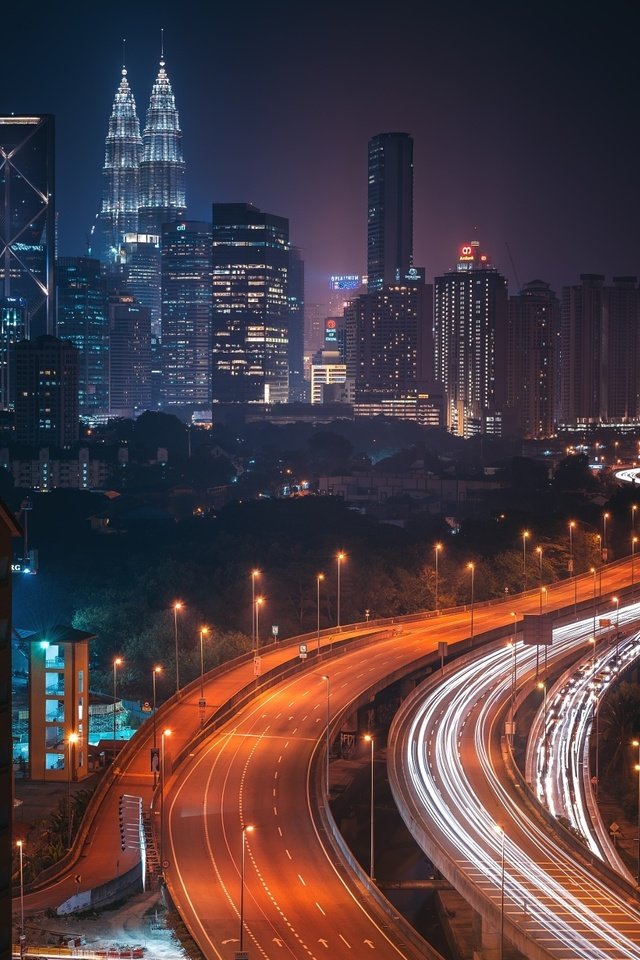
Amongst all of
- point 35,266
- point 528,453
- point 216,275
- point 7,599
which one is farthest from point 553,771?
point 216,275

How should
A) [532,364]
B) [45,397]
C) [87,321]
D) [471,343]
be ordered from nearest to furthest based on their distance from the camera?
[45,397]
[532,364]
[471,343]
[87,321]

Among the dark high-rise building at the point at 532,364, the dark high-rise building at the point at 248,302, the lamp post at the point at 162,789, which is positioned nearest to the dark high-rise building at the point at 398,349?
the dark high-rise building at the point at 248,302

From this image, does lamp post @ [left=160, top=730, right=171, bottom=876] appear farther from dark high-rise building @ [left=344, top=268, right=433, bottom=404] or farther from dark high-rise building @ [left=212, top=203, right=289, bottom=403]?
dark high-rise building @ [left=344, top=268, right=433, bottom=404]

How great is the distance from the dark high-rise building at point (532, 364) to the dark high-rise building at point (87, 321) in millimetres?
52744

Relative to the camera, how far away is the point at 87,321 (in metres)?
192

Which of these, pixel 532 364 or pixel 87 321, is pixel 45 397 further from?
pixel 532 364

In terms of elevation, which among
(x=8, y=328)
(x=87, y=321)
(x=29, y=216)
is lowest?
(x=8, y=328)

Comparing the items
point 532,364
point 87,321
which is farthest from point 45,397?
point 532,364

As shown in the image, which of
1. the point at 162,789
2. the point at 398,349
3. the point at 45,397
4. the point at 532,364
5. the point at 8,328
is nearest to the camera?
the point at 162,789

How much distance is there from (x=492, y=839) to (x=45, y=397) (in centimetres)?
10449

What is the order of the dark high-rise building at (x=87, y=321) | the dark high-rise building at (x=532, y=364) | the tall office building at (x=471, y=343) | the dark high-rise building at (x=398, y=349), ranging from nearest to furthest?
the dark high-rise building at (x=532, y=364)
the tall office building at (x=471, y=343)
the dark high-rise building at (x=87, y=321)
the dark high-rise building at (x=398, y=349)

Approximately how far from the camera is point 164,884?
23.0m

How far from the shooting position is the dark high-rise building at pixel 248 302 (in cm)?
17725

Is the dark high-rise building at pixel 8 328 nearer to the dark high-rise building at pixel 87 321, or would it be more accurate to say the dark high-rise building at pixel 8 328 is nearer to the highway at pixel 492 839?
the dark high-rise building at pixel 87 321
